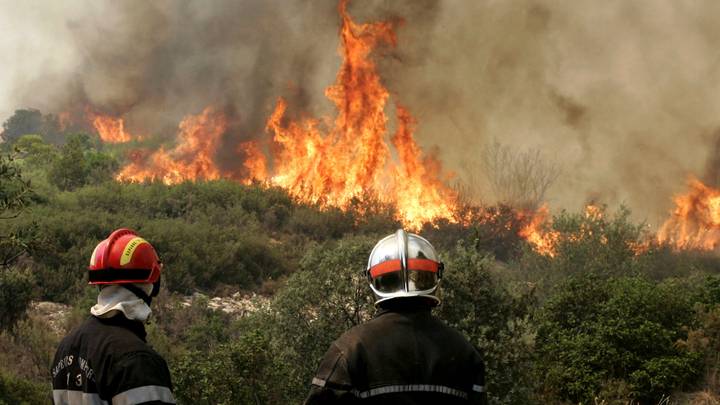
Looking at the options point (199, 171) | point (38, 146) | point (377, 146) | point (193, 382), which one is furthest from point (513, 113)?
point (193, 382)

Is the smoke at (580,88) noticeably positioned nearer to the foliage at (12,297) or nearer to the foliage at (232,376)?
the foliage at (12,297)

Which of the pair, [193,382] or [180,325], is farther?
[180,325]

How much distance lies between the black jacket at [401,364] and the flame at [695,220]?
34581mm

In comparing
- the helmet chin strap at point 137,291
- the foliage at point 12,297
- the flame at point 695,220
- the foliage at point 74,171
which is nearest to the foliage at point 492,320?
the foliage at point 12,297

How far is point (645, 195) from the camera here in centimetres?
4131

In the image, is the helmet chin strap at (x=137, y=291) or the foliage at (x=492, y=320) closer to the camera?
the helmet chin strap at (x=137, y=291)

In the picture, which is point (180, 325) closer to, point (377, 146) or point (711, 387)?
point (711, 387)

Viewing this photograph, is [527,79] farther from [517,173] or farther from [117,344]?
[117,344]

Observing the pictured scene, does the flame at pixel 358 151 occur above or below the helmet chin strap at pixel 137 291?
above

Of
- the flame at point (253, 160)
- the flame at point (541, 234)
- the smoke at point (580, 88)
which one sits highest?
the smoke at point (580, 88)

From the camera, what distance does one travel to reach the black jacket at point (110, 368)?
10.6ft

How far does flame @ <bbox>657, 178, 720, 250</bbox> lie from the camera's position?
121ft

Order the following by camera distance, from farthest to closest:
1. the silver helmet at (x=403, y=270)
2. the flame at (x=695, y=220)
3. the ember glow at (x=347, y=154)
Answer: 1. the flame at (x=695, y=220)
2. the ember glow at (x=347, y=154)
3. the silver helmet at (x=403, y=270)

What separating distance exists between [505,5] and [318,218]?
63.0 ft
